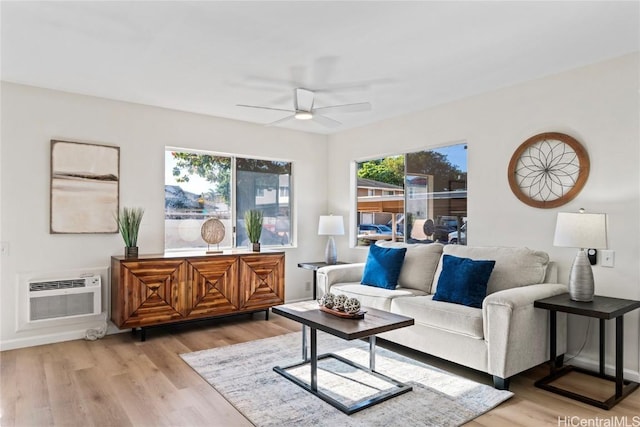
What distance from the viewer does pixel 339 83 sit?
3742mm

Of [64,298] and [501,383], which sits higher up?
[64,298]

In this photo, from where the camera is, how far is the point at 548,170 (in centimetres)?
357

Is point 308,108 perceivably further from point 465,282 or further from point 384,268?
point 465,282

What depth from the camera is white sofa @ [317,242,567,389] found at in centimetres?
284

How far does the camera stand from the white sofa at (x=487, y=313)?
284 cm

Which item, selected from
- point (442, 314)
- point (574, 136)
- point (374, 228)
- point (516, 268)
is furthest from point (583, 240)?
point (374, 228)

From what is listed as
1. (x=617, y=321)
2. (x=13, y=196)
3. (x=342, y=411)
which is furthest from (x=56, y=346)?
(x=617, y=321)

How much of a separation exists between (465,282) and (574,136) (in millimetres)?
1514

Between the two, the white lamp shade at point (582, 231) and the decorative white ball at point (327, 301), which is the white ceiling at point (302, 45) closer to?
the white lamp shade at point (582, 231)

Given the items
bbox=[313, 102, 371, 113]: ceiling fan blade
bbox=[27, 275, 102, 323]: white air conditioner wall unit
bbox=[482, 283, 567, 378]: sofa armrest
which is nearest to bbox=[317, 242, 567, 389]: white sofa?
bbox=[482, 283, 567, 378]: sofa armrest

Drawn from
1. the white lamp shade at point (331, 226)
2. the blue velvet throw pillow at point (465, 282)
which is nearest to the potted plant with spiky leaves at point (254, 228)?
the white lamp shade at point (331, 226)

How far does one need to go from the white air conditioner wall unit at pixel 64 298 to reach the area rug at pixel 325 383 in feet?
4.20

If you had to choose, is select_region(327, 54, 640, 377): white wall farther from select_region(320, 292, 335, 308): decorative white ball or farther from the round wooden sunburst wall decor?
select_region(320, 292, 335, 308): decorative white ball

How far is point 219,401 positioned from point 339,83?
9.09 feet
